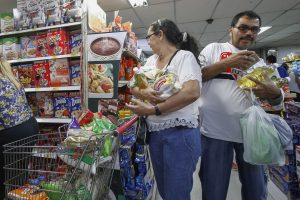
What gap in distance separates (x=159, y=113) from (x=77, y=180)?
62 cm

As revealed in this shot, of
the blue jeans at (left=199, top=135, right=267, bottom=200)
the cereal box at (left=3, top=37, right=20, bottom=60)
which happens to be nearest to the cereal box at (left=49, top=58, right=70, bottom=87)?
the cereal box at (left=3, top=37, right=20, bottom=60)

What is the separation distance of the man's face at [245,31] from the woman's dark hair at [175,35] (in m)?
0.30

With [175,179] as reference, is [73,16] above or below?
above

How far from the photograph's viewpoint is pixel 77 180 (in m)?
1.33

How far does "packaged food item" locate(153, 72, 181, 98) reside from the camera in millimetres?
1259

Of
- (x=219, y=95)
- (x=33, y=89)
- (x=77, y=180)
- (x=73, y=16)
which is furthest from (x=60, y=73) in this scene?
(x=219, y=95)

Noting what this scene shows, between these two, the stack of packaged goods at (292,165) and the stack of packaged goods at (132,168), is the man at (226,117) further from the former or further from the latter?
the stack of packaged goods at (132,168)

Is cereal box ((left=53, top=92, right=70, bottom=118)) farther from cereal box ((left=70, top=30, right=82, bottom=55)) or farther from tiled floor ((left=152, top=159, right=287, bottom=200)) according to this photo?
tiled floor ((left=152, top=159, right=287, bottom=200))

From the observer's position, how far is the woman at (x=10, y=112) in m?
1.79

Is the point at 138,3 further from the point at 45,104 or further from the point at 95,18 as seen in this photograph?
the point at 45,104

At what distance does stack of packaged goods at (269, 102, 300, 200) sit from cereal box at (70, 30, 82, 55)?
7.65 feet

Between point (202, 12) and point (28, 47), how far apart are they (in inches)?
175

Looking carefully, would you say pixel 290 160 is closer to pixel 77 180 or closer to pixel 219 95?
pixel 219 95

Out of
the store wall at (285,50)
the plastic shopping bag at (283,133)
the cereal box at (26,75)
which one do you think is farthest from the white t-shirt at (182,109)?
the store wall at (285,50)
